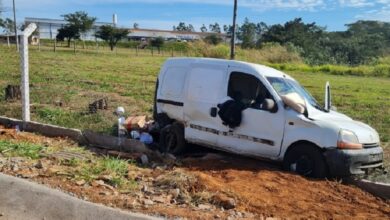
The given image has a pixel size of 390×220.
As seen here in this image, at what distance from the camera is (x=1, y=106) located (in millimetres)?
14227

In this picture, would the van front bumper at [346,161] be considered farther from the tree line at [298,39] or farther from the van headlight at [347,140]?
the tree line at [298,39]

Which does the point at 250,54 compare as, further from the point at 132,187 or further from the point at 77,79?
the point at 132,187

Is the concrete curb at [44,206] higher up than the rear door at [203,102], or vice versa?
the rear door at [203,102]

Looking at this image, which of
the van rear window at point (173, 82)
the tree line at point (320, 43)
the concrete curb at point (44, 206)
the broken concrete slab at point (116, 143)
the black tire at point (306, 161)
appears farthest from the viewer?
the tree line at point (320, 43)

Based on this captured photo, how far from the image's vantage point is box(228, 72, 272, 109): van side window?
8.75m

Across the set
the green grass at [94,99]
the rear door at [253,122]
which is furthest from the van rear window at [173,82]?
the green grass at [94,99]

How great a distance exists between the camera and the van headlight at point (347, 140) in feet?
25.5

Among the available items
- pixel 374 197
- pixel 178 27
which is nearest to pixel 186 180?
pixel 374 197

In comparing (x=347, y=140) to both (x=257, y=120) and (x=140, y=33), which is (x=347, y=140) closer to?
(x=257, y=120)

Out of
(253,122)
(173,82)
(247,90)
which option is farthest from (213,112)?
(173,82)

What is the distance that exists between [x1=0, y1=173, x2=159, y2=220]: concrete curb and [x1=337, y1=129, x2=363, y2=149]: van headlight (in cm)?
344

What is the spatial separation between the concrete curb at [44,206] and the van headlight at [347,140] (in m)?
3.44

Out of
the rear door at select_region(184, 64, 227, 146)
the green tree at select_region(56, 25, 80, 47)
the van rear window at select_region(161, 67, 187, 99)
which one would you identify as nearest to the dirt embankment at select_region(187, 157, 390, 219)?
the rear door at select_region(184, 64, 227, 146)

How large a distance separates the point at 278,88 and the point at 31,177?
415 cm
